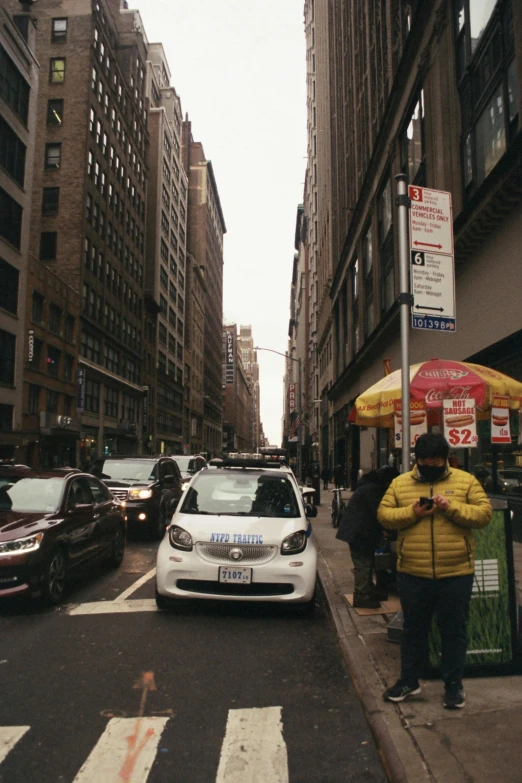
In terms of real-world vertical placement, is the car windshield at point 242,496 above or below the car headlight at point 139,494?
above

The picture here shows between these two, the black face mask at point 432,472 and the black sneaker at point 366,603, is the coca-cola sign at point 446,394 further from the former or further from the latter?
the black face mask at point 432,472

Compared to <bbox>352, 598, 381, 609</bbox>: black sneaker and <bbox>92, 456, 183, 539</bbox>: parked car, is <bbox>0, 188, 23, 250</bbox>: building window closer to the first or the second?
<bbox>92, 456, 183, 539</bbox>: parked car

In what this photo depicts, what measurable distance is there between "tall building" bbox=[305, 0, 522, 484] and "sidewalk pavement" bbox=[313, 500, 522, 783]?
8.23 m

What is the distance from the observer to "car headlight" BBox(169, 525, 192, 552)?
6891 mm

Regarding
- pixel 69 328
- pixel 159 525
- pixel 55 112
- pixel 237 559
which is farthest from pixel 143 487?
pixel 55 112

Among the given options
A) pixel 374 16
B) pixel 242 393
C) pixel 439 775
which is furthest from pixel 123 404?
pixel 242 393

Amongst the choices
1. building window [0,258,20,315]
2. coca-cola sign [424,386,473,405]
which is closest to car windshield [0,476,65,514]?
coca-cola sign [424,386,473,405]

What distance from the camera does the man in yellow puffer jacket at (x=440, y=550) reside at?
157 inches

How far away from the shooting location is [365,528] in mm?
6977

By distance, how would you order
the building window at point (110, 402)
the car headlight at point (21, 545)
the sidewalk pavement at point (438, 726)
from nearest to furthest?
the sidewalk pavement at point (438, 726) < the car headlight at point (21, 545) < the building window at point (110, 402)

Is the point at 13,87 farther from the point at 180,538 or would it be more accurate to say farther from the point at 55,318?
the point at 180,538

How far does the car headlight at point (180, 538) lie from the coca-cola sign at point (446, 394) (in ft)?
10.1

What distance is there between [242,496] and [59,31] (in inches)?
1944

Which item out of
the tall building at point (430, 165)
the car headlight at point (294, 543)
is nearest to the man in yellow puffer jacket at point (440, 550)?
the car headlight at point (294, 543)
